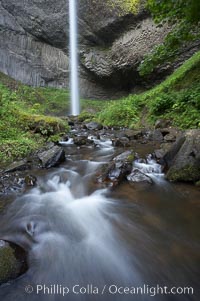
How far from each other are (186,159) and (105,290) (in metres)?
2.49

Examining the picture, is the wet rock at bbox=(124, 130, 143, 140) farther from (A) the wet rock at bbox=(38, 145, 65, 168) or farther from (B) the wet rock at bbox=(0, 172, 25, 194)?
(B) the wet rock at bbox=(0, 172, 25, 194)

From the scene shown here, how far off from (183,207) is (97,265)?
1518 mm

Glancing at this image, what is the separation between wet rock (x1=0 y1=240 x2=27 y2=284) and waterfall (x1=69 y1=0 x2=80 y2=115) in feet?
53.0

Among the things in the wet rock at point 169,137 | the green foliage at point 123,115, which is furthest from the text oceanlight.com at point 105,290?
the green foliage at point 123,115

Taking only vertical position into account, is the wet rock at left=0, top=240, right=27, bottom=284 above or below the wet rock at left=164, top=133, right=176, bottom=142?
below

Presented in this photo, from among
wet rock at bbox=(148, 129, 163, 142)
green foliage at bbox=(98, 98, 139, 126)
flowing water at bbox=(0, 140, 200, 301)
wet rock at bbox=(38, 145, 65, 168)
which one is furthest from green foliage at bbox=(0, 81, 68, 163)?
green foliage at bbox=(98, 98, 139, 126)

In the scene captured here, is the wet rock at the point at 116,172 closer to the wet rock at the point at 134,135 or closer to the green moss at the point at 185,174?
the green moss at the point at 185,174

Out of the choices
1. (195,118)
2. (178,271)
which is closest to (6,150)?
(178,271)

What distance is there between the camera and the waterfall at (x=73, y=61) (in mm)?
18312

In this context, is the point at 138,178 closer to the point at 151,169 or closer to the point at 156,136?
the point at 151,169

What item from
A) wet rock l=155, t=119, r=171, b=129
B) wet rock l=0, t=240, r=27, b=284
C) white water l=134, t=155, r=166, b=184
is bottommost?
wet rock l=0, t=240, r=27, b=284

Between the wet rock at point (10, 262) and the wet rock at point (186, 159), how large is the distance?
2.66 meters

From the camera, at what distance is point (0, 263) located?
6.22 feet

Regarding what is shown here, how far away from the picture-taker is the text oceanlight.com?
Answer: 1.88 meters
